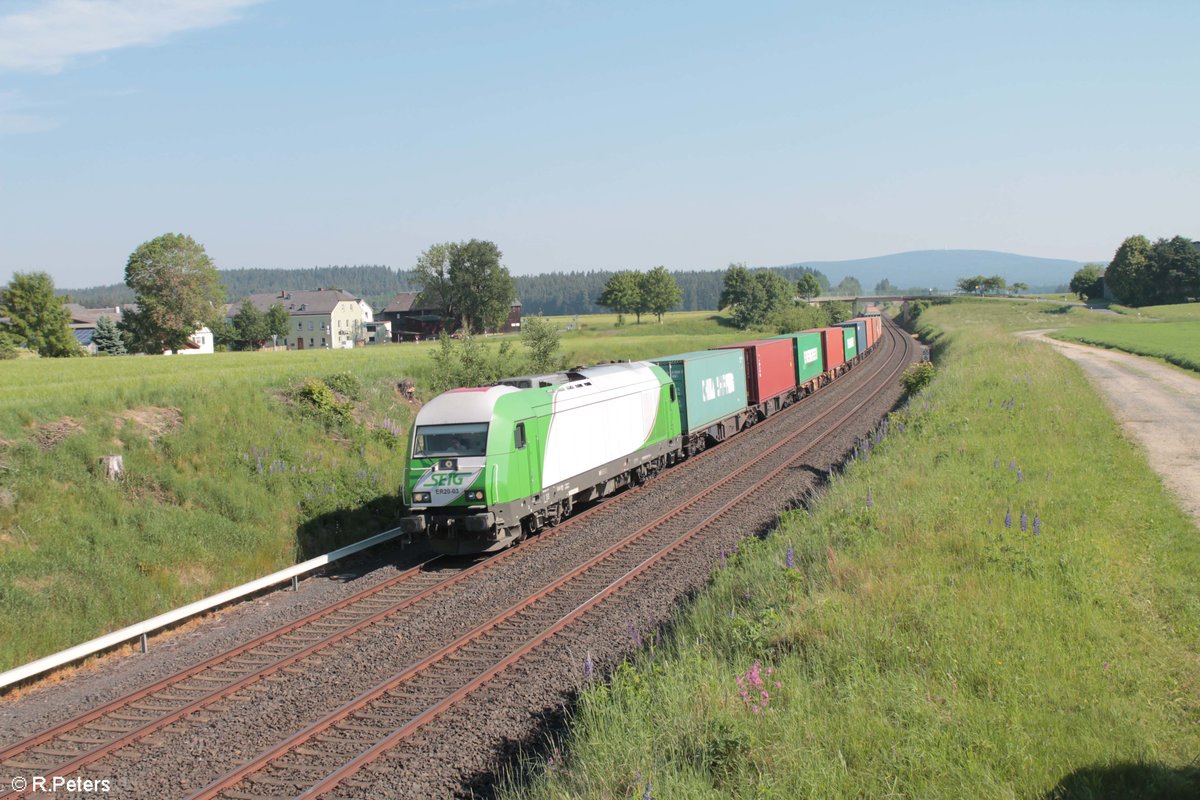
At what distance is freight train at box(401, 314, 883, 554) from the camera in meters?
15.7

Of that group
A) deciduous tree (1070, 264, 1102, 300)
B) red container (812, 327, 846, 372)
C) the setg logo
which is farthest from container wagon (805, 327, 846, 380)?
deciduous tree (1070, 264, 1102, 300)

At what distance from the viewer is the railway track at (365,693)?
Answer: 9039 millimetres

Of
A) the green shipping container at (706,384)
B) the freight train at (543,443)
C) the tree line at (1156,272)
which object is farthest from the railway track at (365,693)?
the tree line at (1156,272)

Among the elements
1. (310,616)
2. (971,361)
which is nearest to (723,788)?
(310,616)

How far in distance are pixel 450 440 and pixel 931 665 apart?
10.4 metres

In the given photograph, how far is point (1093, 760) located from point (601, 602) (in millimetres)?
8085

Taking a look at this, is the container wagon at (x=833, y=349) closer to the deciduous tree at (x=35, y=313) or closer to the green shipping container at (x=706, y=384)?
the green shipping container at (x=706, y=384)

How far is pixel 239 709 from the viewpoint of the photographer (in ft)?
33.3

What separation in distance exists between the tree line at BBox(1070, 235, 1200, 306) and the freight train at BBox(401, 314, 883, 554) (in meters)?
102

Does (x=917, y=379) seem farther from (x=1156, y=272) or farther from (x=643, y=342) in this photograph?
(x=1156, y=272)

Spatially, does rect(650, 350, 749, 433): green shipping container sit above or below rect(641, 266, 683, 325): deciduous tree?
below

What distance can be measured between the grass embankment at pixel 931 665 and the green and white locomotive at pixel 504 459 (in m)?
4.90

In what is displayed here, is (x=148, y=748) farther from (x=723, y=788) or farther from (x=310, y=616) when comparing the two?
(x=723, y=788)

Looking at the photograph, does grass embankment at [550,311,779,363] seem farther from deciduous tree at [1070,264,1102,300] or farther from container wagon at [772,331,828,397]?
deciduous tree at [1070,264,1102,300]
